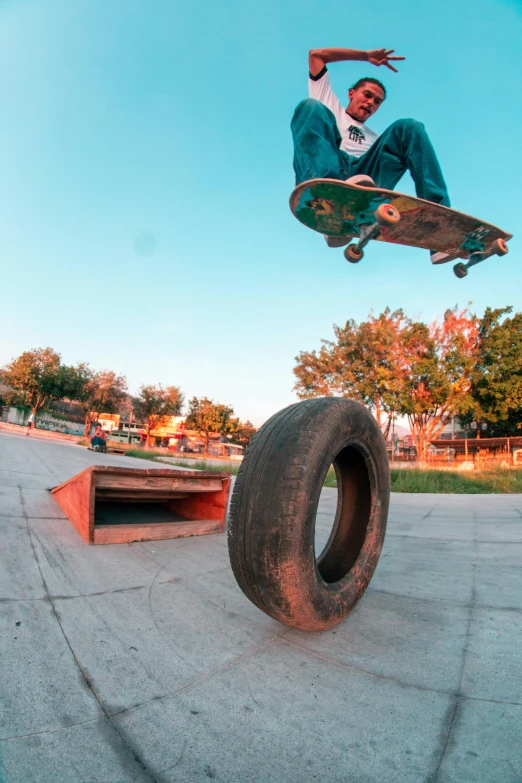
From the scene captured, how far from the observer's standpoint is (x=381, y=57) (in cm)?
353

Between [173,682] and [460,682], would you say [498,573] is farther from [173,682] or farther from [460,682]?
[173,682]

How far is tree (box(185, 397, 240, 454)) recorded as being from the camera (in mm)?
49750

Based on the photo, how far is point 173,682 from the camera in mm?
1095

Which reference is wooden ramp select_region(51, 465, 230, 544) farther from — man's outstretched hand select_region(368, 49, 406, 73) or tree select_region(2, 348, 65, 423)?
tree select_region(2, 348, 65, 423)

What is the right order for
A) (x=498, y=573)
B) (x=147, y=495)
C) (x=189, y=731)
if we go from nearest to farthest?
(x=189, y=731)
(x=498, y=573)
(x=147, y=495)

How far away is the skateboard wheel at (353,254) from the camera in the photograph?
4.07m

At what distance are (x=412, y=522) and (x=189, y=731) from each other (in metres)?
3.50

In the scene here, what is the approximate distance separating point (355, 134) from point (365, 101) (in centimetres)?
34

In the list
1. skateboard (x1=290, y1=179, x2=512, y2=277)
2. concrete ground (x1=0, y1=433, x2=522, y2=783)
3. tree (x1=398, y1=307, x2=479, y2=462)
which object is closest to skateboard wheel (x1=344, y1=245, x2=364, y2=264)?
skateboard (x1=290, y1=179, x2=512, y2=277)

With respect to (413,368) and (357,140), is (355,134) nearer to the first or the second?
(357,140)

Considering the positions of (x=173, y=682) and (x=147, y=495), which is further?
(x=147, y=495)

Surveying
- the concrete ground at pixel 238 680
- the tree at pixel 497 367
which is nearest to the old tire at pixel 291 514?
the concrete ground at pixel 238 680

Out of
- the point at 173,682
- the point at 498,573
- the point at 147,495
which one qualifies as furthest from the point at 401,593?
the point at 147,495

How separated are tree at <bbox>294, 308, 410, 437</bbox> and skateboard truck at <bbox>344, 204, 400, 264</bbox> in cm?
1883
